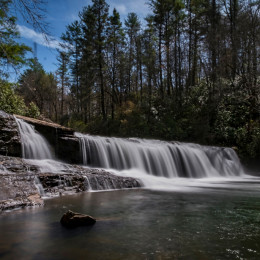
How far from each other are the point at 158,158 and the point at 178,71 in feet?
42.2

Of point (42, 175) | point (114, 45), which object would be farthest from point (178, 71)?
point (42, 175)

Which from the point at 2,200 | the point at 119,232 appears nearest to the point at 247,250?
the point at 119,232

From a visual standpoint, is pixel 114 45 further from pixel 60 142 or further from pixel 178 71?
pixel 60 142

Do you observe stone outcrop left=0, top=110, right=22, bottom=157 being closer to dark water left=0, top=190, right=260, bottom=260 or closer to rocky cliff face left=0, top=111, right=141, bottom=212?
rocky cliff face left=0, top=111, right=141, bottom=212

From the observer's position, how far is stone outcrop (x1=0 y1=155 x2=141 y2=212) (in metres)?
6.04

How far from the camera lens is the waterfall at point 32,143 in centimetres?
1003

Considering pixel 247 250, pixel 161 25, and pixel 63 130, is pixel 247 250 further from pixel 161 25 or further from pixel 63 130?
pixel 161 25

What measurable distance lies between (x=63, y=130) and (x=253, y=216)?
8.66m

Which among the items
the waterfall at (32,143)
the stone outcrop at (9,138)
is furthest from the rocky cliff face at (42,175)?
the waterfall at (32,143)

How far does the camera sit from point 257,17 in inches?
683

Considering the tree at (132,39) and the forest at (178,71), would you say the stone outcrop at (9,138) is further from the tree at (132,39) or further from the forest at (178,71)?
the tree at (132,39)

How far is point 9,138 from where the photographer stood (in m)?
9.38

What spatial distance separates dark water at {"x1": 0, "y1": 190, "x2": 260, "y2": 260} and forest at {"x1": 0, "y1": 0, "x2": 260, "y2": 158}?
12.2m

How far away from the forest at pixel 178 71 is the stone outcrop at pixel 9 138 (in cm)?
725
